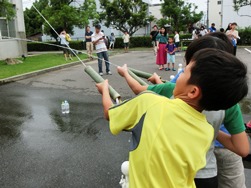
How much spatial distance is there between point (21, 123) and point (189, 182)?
4625 mm

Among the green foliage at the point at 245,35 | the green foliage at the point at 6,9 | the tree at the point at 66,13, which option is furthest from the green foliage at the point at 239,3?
the green foliage at the point at 6,9

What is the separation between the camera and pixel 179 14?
28.9m

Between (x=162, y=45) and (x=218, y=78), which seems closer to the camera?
(x=218, y=78)

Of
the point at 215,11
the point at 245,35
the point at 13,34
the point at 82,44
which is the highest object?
the point at 215,11

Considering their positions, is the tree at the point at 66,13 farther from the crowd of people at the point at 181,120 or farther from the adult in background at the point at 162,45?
the crowd of people at the point at 181,120

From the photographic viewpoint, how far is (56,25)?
20.0 metres

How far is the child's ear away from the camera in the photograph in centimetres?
105

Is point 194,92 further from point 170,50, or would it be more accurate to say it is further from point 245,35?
point 245,35

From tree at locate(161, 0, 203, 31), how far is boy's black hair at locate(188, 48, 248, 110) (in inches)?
1130

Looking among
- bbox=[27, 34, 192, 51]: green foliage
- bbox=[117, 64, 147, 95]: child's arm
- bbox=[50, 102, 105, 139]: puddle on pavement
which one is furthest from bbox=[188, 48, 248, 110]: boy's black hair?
bbox=[27, 34, 192, 51]: green foliage

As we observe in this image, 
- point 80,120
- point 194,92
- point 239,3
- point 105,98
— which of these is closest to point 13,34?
point 80,120

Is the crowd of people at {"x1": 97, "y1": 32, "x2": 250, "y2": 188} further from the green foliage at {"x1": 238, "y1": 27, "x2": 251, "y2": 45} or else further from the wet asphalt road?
the green foliage at {"x1": 238, "y1": 27, "x2": 251, "y2": 45}

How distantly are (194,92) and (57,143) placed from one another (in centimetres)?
346

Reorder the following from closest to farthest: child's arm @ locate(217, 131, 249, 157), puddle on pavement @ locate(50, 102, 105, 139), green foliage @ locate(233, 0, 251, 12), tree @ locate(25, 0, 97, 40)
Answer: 1. child's arm @ locate(217, 131, 249, 157)
2. puddle on pavement @ locate(50, 102, 105, 139)
3. tree @ locate(25, 0, 97, 40)
4. green foliage @ locate(233, 0, 251, 12)
